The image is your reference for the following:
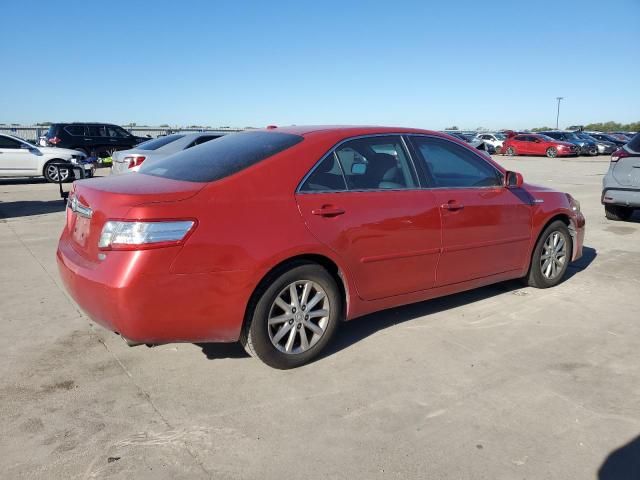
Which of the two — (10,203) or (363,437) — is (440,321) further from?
(10,203)

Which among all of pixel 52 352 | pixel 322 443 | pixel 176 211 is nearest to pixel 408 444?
pixel 322 443

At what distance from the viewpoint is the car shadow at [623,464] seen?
259cm

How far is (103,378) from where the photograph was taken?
3.47m

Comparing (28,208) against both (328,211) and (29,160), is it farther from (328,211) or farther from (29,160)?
(328,211)

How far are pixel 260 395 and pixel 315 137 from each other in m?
1.78

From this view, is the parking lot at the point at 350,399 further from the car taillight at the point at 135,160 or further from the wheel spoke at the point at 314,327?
the car taillight at the point at 135,160

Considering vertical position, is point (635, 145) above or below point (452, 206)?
above

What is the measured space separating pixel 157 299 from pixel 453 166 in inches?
108

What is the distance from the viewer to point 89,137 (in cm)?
2106

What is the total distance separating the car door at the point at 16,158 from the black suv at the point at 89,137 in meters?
5.24

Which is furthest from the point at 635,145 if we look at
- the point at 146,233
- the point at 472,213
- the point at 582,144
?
the point at 582,144

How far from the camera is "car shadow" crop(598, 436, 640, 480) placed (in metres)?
2.59

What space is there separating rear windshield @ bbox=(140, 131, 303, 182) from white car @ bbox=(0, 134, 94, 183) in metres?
11.6

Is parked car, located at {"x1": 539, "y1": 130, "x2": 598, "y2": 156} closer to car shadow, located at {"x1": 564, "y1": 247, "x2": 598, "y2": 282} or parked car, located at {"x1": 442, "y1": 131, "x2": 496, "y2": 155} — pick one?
→ parked car, located at {"x1": 442, "y1": 131, "x2": 496, "y2": 155}
